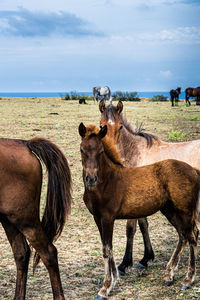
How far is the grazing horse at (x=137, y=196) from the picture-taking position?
13.9ft

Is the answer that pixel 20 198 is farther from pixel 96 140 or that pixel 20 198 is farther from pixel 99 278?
pixel 99 278

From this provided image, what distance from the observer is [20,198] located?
3703 mm

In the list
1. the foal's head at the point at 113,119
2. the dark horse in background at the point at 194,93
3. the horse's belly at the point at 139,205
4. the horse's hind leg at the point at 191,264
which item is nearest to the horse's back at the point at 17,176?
the horse's belly at the point at 139,205

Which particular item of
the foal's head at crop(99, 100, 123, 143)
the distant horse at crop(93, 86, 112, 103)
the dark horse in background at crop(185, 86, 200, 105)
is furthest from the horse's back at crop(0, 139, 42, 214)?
the dark horse in background at crop(185, 86, 200, 105)

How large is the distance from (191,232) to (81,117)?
1564 centimetres

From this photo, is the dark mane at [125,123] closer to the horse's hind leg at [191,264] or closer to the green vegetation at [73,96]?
the horse's hind leg at [191,264]

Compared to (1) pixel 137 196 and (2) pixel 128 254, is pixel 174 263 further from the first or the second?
(1) pixel 137 196

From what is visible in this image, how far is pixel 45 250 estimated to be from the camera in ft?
12.6

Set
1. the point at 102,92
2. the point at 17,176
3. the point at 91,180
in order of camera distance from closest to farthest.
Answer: the point at 17,176 < the point at 91,180 < the point at 102,92

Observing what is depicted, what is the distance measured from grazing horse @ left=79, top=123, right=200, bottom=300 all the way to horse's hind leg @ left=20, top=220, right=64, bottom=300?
0.51m

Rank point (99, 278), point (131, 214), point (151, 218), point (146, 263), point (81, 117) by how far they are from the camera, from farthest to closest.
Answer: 1. point (81, 117)
2. point (151, 218)
3. point (146, 263)
4. point (99, 278)
5. point (131, 214)

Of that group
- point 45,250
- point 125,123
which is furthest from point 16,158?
point 125,123

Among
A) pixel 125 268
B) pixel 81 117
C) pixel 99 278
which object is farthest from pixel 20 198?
pixel 81 117

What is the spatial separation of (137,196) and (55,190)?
91 centimetres
